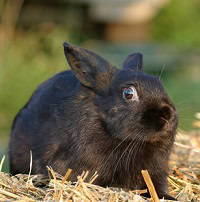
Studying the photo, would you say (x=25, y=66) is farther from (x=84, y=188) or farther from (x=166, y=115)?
(x=84, y=188)

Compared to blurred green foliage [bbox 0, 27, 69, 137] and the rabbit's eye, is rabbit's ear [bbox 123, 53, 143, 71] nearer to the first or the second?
the rabbit's eye

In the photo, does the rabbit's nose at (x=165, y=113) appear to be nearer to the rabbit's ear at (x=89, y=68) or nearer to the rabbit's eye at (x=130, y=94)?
the rabbit's eye at (x=130, y=94)

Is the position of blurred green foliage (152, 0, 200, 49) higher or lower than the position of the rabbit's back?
higher

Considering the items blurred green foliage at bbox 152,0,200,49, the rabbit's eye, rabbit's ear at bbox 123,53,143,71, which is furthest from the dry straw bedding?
blurred green foliage at bbox 152,0,200,49

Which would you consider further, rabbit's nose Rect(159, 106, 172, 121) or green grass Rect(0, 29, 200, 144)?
green grass Rect(0, 29, 200, 144)

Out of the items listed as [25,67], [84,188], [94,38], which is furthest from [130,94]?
[94,38]

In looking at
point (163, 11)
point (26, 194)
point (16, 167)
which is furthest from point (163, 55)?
point (26, 194)

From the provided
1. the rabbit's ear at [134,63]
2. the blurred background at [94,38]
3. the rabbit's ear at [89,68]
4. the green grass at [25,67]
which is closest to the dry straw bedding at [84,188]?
the blurred background at [94,38]
